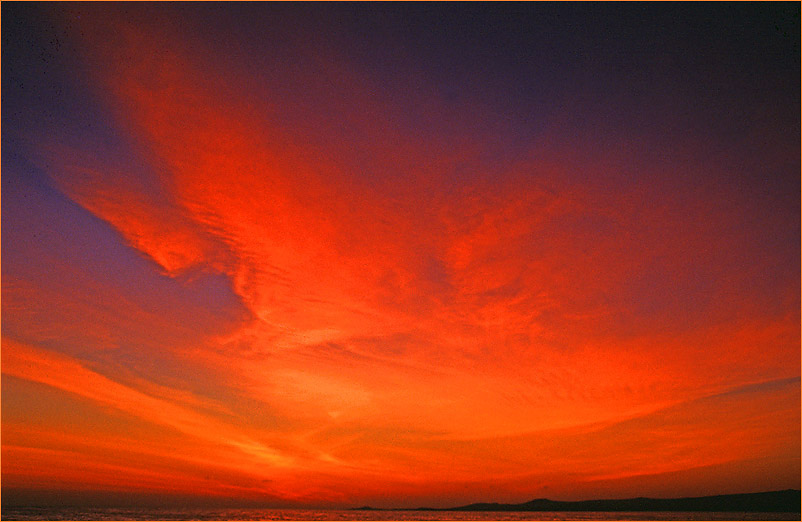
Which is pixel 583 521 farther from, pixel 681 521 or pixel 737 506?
pixel 737 506

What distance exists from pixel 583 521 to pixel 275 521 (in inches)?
2345

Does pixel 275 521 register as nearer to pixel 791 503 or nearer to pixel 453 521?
pixel 453 521

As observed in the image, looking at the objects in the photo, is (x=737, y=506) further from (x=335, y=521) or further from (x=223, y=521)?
(x=223, y=521)

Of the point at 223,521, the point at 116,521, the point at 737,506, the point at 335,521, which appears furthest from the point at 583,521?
the point at 737,506

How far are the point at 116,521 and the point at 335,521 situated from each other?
1412 inches

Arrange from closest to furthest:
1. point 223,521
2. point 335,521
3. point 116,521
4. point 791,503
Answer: point 116,521 → point 223,521 → point 335,521 → point 791,503

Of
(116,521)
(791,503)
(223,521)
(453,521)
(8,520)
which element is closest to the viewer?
(8,520)

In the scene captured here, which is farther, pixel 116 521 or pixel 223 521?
pixel 223 521

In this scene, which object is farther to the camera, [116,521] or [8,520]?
[116,521]

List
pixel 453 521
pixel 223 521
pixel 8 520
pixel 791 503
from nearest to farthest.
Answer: pixel 8 520
pixel 223 521
pixel 453 521
pixel 791 503

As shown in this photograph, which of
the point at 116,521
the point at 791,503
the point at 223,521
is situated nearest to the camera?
the point at 116,521

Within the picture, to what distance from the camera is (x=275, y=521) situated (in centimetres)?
7975

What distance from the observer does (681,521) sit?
290ft

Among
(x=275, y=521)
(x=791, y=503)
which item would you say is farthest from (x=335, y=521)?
(x=791, y=503)
